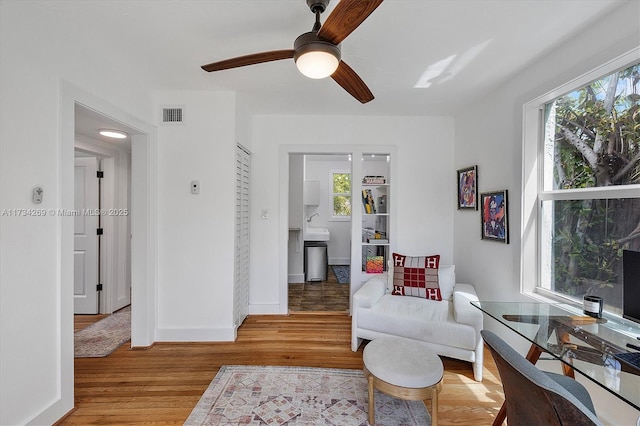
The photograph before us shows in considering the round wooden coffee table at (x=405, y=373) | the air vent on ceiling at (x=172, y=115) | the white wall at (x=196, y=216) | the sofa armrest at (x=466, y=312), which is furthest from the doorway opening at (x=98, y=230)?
the sofa armrest at (x=466, y=312)

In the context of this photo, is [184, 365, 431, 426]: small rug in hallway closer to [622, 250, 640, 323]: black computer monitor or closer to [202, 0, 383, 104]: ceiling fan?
[622, 250, 640, 323]: black computer monitor

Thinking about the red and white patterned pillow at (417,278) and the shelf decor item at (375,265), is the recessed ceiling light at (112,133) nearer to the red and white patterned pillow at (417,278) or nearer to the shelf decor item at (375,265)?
the shelf decor item at (375,265)

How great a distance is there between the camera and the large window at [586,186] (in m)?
1.64

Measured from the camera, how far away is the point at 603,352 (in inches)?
49.1

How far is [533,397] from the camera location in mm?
925

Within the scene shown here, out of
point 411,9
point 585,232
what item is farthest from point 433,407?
point 411,9

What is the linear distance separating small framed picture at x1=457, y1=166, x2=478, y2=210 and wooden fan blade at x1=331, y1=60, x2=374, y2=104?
1736 mm

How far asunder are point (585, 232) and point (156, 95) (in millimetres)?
3761

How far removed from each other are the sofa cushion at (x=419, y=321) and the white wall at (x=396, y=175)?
3.29 feet

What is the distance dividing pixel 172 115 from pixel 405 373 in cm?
295

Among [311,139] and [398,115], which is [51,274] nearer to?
[311,139]

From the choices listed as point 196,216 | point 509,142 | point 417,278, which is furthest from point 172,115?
point 509,142

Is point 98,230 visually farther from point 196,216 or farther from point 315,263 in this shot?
point 315,263

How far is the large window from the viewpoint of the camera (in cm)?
164
